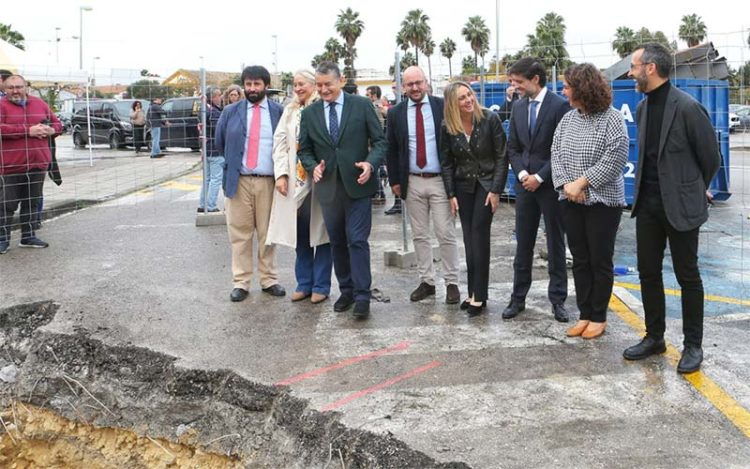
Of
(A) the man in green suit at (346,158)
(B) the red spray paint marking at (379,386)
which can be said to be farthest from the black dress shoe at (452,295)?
(B) the red spray paint marking at (379,386)

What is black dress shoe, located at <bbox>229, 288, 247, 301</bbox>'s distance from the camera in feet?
19.7

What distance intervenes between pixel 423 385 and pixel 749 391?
6.10ft

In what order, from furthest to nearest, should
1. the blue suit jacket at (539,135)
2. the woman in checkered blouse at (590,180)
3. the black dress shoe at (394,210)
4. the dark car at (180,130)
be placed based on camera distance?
the dark car at (180,130), the black dress shoe at (394,210), the blue suit jacket at (539,135), the woman in checkered blouse at (590,180)

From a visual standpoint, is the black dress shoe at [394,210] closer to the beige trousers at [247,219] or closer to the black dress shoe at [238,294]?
the beige trousers at [247,219]

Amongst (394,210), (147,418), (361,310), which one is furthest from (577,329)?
(394,210)

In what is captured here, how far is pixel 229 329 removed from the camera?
5266 millimetres

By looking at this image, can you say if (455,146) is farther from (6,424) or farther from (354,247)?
(6,424)

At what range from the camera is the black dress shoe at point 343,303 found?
18.7ft

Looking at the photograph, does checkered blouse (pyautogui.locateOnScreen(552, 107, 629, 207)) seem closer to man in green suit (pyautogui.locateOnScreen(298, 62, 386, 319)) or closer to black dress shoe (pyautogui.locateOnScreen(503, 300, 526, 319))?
black dress shoe (pyautogui.locateOnScreen(503, 300, 526, 319))

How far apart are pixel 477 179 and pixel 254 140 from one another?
1958 mm

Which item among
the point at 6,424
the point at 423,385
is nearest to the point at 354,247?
the point at 423,385

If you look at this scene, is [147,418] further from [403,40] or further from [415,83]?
[403,40]

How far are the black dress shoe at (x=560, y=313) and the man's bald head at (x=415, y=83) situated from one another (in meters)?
1.94

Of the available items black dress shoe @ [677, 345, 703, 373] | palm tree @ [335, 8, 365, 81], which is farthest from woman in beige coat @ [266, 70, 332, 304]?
palm tree @ [335, 8, 365, 81]
